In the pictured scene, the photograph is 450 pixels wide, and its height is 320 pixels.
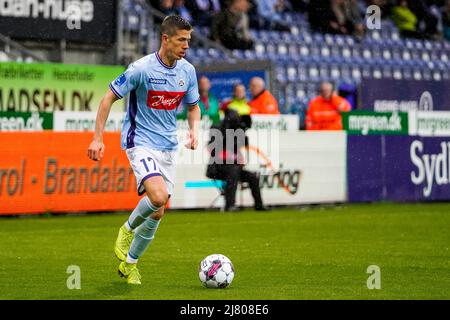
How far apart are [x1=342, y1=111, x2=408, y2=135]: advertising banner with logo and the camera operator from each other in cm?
295

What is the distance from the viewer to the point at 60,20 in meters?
21.7

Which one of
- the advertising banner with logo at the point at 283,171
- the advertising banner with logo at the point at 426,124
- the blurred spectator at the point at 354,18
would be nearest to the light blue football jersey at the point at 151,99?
the advertising banner with logo at the point at 283,171

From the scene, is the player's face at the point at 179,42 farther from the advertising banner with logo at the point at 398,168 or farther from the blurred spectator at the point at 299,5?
the blurred spectator at the point at 299,5

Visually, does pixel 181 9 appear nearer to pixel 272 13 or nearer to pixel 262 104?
pixel 272 13

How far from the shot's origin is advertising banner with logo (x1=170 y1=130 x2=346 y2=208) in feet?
62.5

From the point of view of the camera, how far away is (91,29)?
2222 centimetres

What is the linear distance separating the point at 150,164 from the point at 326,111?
12.5 metres

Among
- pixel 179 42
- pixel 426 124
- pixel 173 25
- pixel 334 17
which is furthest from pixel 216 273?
pixel 334 17

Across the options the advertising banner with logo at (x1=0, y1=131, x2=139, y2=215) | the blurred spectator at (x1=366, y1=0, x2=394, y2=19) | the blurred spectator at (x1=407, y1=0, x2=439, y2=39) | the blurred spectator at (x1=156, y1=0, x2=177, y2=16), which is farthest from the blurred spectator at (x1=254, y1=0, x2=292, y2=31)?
the advertising banner with logo at (x1=0, y1=131, x2=139, y2=215)

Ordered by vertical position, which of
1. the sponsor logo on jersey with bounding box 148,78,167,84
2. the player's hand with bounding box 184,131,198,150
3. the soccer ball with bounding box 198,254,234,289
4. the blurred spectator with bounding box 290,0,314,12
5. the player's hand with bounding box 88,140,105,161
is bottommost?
the soccer ball with bounding box 198,254,234,289

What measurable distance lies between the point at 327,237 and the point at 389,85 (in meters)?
10.6

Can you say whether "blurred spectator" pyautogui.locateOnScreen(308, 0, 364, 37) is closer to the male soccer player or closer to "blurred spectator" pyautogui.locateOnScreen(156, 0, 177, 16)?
"blurred spectator" pyautogui.locateOnScreen(156, 0, 177, 16)

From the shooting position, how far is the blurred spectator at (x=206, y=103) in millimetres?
19453
